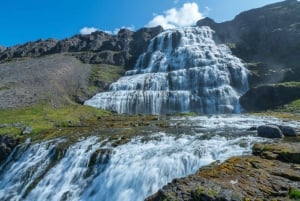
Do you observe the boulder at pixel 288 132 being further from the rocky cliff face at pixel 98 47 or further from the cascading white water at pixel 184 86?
the rocky cliff face at pixel 98 47

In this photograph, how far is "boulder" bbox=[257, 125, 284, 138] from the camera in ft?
84.8

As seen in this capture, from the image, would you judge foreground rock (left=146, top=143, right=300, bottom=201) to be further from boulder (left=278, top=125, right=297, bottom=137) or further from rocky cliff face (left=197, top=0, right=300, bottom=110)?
rocky cliff face (left=197, top=0, right=300, bottom=110)

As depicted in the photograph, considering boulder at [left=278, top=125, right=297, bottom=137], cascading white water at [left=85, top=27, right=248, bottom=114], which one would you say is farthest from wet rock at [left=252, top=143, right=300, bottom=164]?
cascading white water at [left=85, top=27, right=248, bottom=114]

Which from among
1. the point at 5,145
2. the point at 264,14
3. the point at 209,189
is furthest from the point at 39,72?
the point at 264,14

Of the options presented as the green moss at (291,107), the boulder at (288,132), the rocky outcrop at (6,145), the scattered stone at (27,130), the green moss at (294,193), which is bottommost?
the rocky outcrop at (6,145)

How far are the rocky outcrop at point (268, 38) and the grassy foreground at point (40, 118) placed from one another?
4891 cm

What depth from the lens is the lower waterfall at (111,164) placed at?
21.4 meters

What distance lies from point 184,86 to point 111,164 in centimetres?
5891

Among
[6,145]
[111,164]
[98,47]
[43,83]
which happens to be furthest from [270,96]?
[98,47]

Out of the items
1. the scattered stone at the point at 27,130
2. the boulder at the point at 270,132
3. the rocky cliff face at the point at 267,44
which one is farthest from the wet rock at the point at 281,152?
the rocky cliff face at the point at 267,44

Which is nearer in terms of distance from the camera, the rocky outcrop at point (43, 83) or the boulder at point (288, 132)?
the boulder at point (288, 132)

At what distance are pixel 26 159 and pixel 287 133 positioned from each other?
91.5 feet

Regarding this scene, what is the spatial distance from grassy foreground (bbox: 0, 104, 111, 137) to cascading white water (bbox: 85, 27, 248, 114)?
12.3 m

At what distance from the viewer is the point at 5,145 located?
39.9 metres
